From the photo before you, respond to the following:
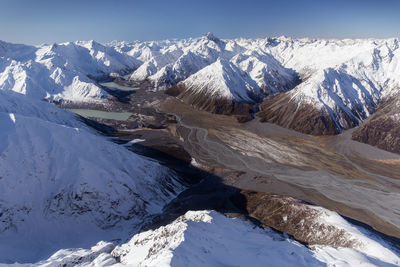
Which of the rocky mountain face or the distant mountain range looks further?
the distant mountain range

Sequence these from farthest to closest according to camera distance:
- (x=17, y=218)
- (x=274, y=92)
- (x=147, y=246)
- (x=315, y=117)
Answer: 1. (x=274, y=92)
2. (x=315, y=117)
3. (x=17, y=218)
4. (x=147, y=246)

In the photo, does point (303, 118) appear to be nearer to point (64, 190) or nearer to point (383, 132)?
point (383, 132)

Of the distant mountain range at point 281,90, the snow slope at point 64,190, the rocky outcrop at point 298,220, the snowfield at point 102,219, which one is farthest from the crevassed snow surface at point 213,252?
the distant mountain range at point 281,90

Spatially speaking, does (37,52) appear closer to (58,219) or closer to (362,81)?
(58,219)

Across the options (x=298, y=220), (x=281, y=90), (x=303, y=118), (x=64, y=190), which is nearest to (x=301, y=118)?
(x=303, y=118)

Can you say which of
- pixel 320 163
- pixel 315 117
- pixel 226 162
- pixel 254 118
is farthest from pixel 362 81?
pixel 226 162

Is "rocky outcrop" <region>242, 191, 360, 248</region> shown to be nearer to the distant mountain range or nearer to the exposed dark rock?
the exposed dark rock

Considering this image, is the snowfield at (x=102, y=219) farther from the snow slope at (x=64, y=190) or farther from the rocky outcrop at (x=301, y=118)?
the rocky outcrop at (x=301, y=118)

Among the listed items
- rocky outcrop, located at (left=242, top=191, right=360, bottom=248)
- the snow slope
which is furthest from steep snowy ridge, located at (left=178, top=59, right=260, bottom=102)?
the snow slope

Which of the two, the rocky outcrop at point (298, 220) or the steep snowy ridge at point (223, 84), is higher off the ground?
the steep snowy ridge at point (223, 84)
